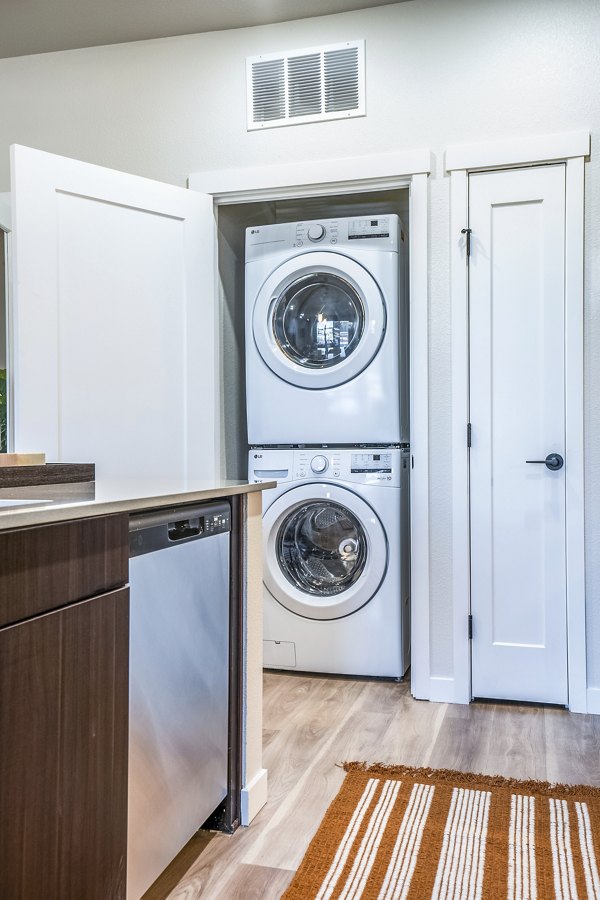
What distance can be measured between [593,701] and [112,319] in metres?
2.21

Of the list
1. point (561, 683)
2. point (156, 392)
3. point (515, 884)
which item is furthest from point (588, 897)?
point (156, 392)

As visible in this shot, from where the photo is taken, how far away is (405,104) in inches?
111

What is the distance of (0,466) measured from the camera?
131 centimetres

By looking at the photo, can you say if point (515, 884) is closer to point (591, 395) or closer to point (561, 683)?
point (561, 683)

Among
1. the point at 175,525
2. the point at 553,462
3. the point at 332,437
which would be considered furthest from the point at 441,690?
the point at 175,525

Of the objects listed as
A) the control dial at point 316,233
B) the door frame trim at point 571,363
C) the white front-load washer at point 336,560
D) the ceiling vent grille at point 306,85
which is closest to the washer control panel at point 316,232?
the control dial at point 316,233

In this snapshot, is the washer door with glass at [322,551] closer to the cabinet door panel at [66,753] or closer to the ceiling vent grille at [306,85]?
the ceiling vent grille at [306,85]

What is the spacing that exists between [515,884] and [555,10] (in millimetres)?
2759

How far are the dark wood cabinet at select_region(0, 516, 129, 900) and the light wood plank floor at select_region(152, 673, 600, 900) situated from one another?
46 centimetres

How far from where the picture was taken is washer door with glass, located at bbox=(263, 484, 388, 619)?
9.75 ft

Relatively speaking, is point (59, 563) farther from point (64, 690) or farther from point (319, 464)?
point (319, 464)

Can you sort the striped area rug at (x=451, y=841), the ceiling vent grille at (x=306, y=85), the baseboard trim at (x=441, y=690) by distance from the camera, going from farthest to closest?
the ceiling vent grille at (x=306, y=85) < the baseboard trim at (x=441, y=690) < the striped area rug at (x=451, y=841)

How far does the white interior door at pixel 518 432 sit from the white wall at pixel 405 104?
0.35 feet

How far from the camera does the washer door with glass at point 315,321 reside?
9.95 ft
